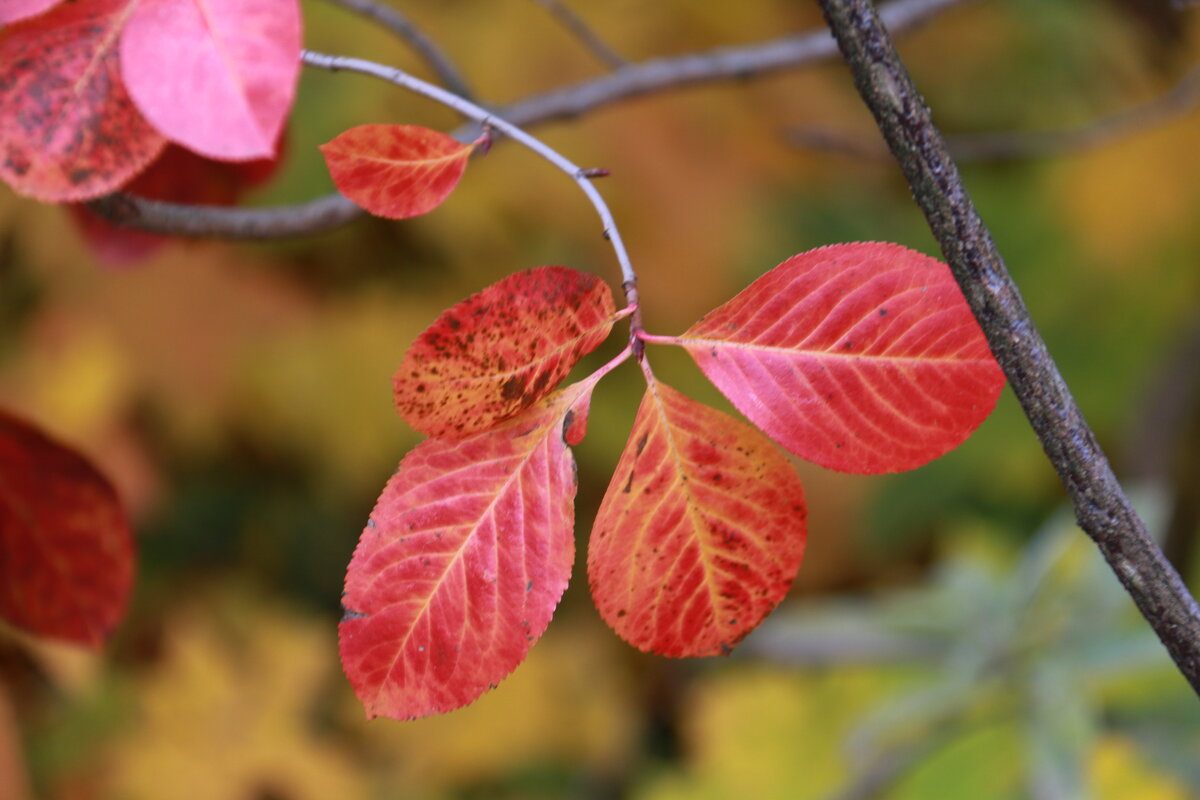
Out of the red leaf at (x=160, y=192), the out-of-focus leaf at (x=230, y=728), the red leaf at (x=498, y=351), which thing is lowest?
the out-of-focus leaf at (x=230, y=728)

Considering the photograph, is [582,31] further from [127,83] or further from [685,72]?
[127,83]

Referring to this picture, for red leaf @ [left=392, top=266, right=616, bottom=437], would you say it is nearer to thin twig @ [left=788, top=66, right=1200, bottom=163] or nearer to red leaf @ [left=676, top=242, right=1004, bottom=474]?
red leaf @ [left=676, top=242, right=1004, bottom=474]

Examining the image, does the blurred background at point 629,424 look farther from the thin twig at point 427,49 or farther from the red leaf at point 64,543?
the red leaf at point 64,543

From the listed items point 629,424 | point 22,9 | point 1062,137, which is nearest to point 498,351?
point 22,9

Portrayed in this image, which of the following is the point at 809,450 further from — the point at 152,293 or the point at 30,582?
the point at 152,293

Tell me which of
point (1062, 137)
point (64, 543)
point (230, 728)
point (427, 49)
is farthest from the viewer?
point (230, 728)

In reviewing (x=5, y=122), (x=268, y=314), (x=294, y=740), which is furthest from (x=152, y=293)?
(x=5, y=122)

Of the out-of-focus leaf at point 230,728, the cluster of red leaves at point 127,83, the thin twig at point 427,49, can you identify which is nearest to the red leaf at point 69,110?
the cluster of red leaves at point 127,83
